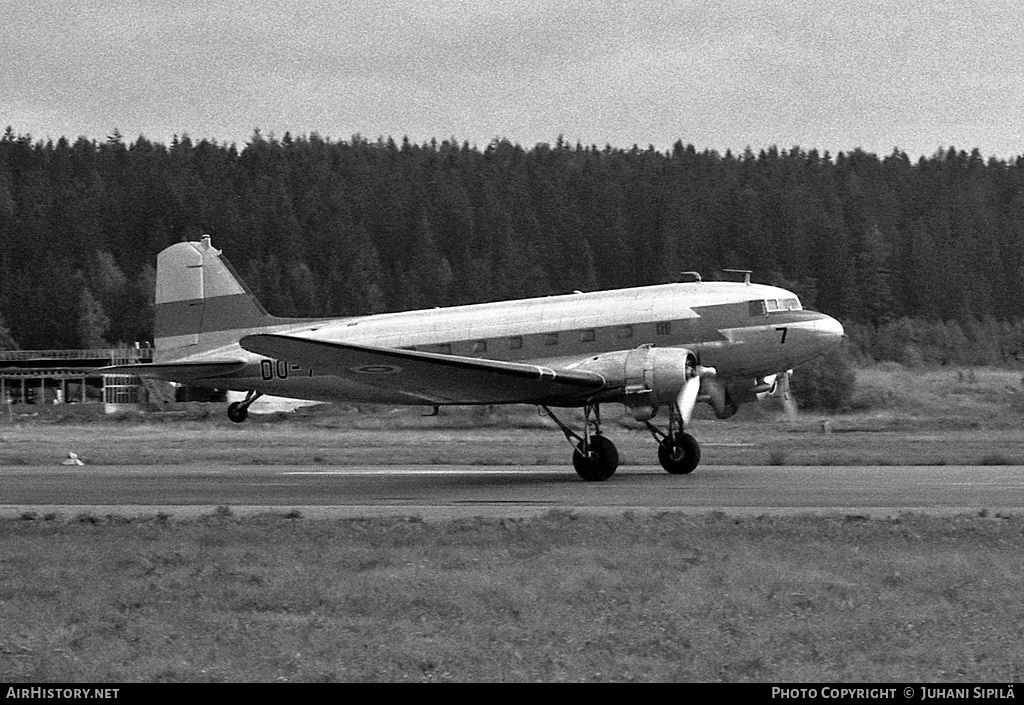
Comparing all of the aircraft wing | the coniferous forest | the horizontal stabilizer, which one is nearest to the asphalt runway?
the aircraft wing

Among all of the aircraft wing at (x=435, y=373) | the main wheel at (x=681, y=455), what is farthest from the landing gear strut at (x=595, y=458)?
the main wheel at (x=681, y=455)

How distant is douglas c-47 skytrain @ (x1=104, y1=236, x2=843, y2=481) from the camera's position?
1001 inches

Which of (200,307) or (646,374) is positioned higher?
(200,307)

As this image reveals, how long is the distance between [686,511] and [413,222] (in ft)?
341

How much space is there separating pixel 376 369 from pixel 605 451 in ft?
15.7

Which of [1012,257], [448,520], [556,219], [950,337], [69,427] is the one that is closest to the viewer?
[448,520]

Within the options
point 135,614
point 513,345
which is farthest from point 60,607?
point 513,345

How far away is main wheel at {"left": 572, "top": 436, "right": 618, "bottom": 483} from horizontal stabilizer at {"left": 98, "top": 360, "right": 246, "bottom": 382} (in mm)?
9643

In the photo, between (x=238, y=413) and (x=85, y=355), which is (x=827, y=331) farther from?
(x=85, y=355)

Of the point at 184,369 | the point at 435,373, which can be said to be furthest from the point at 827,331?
the point at 184,369

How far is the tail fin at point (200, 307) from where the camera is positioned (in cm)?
3275

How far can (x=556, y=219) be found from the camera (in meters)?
120

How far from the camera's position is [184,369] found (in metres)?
30.9

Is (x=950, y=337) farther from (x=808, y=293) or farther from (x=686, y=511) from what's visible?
(x=686, y=511)
